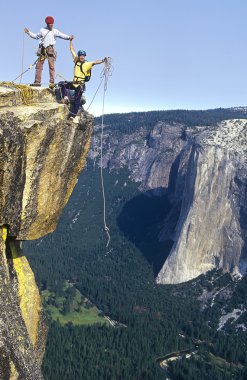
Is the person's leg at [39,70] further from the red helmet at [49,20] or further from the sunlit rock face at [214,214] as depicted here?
the sunlit rock face at [214,214]

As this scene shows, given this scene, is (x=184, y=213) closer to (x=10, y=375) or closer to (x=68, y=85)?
(x=68, y=85)

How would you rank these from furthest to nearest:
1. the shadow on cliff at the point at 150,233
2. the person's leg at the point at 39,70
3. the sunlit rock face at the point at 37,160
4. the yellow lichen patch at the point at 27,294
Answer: the shadow on cliff at the point at 150,233 < the person's leg at the point at 39,70 < the yellow lichen patch at the point at 27,294 < the sunlit rock face at the point at 37,160

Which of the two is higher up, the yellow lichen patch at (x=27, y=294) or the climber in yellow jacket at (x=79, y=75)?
the climber in yellow jacket at (x=79, y=75)

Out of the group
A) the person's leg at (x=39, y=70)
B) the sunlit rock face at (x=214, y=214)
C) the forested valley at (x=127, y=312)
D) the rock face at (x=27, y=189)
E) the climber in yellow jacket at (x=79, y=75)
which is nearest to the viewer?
the rock face at (x=27, y=189)

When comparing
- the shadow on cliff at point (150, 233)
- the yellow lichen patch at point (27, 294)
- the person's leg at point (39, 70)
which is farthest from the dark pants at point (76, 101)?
the shadow on cliff at point (150, 233)

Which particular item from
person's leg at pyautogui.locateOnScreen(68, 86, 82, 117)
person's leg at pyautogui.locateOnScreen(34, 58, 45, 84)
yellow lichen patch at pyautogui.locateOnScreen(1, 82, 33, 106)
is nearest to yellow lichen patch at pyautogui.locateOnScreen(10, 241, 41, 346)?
yellow lichen patch at pyautogui.locateOnScreen(1, 82, 33, 106)

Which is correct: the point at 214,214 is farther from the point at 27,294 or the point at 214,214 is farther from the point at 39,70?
the point at 27,294
